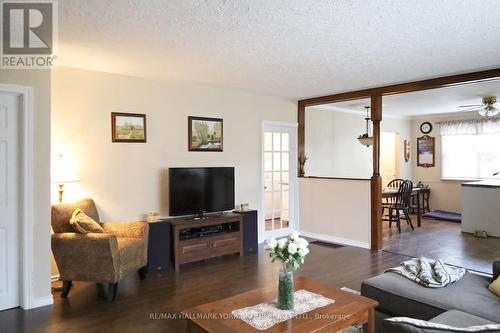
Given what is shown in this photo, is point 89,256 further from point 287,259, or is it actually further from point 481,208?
point 481,208

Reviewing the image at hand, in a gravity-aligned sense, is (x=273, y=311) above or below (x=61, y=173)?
below

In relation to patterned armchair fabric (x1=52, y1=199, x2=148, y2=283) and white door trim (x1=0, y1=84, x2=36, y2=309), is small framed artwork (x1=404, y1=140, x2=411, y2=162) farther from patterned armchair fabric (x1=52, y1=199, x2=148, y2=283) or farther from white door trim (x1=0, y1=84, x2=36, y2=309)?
white door trim (x1=0, y1=84, x2=36, y2=309)

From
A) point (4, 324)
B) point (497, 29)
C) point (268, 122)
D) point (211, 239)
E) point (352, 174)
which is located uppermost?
point (497, 29)

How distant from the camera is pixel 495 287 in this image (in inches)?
97.3

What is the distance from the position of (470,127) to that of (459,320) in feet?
23.3

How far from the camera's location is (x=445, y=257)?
4812 millimetres

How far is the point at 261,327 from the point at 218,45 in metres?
2.39

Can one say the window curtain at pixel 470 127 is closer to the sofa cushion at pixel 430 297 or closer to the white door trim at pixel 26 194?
the sofa cushion at pixel 430 297

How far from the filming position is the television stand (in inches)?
173

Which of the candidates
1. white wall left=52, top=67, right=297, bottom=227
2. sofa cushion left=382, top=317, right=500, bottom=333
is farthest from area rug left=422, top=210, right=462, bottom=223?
sofa cushion left=382, top=317, right=500, bottom=333

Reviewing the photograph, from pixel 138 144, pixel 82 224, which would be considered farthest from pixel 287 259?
pixel 138 144

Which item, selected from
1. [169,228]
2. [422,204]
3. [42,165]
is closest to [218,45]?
[42,165]

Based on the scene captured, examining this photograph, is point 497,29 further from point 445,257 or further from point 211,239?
point 211,239

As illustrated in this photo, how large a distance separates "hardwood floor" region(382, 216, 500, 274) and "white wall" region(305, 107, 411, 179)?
60.7 inches
